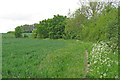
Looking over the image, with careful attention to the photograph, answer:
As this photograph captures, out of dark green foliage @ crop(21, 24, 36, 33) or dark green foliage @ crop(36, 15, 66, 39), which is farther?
dark green foliage @ crop(21, 24, 36, 33)

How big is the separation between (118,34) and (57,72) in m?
3.50

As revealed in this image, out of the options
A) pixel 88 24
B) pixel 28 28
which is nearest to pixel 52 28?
pixel 28 28

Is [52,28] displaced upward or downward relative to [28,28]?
downward

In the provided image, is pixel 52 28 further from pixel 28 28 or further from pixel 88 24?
pixel 88 24

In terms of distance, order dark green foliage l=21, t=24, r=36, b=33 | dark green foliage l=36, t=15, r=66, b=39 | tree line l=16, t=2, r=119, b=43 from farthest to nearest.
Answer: dark green foliage l=21, t=24, r=36, b=33
dark green foliage l=36, t=15, r=66, b=39
tree line l=16, t=2, r=119, b=43

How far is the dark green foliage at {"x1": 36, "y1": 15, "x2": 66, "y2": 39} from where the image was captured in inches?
1216

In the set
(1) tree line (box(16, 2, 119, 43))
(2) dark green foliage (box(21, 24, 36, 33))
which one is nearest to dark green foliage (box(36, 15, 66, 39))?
(1) tree line (box(16, 2, 119, 43))

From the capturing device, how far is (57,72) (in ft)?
14.8

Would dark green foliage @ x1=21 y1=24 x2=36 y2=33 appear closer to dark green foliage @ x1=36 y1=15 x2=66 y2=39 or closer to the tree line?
the tree line

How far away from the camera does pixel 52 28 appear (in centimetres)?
3177

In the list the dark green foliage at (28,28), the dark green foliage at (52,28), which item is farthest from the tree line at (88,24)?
the dark green foliage at (28,28)

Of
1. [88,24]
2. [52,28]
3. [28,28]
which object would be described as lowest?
[88,24]

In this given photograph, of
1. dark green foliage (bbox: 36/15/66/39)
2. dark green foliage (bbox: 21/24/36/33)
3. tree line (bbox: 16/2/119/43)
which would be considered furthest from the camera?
dark green foliage (bbox: 21/24/36/33)

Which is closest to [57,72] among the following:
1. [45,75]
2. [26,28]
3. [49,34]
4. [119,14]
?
[45,75]
